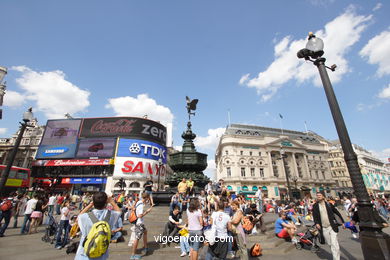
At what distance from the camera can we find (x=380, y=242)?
348cm

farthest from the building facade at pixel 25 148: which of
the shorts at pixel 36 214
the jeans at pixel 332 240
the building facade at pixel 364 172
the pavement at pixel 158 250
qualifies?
the building facade at pixel 364 172

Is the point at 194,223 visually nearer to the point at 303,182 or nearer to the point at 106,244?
the point at 106,244

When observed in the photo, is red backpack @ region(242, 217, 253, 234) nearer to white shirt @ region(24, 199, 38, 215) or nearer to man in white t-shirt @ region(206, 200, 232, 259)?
man in white t-shirt @ region(206, 200, 232, 259)

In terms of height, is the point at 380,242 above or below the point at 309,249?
above

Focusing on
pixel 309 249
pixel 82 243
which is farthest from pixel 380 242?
pixel 82 243

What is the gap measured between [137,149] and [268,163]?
117 feet

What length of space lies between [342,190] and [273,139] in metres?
26.2

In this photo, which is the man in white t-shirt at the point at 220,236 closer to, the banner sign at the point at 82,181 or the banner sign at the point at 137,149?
the banner sign at the point at 137,149

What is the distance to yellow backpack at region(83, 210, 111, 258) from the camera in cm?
224

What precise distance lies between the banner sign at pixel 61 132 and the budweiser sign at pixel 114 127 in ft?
14.4

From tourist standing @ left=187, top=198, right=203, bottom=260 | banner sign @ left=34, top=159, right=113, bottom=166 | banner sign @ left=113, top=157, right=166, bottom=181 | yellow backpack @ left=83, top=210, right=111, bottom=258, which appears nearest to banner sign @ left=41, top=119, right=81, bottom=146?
banner sign @ left=34, top=159, right=113, bottom=166

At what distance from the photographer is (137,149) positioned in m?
40.4

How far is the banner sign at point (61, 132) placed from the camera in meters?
41.8

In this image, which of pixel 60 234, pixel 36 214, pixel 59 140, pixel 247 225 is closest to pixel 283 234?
pixel 247 225
